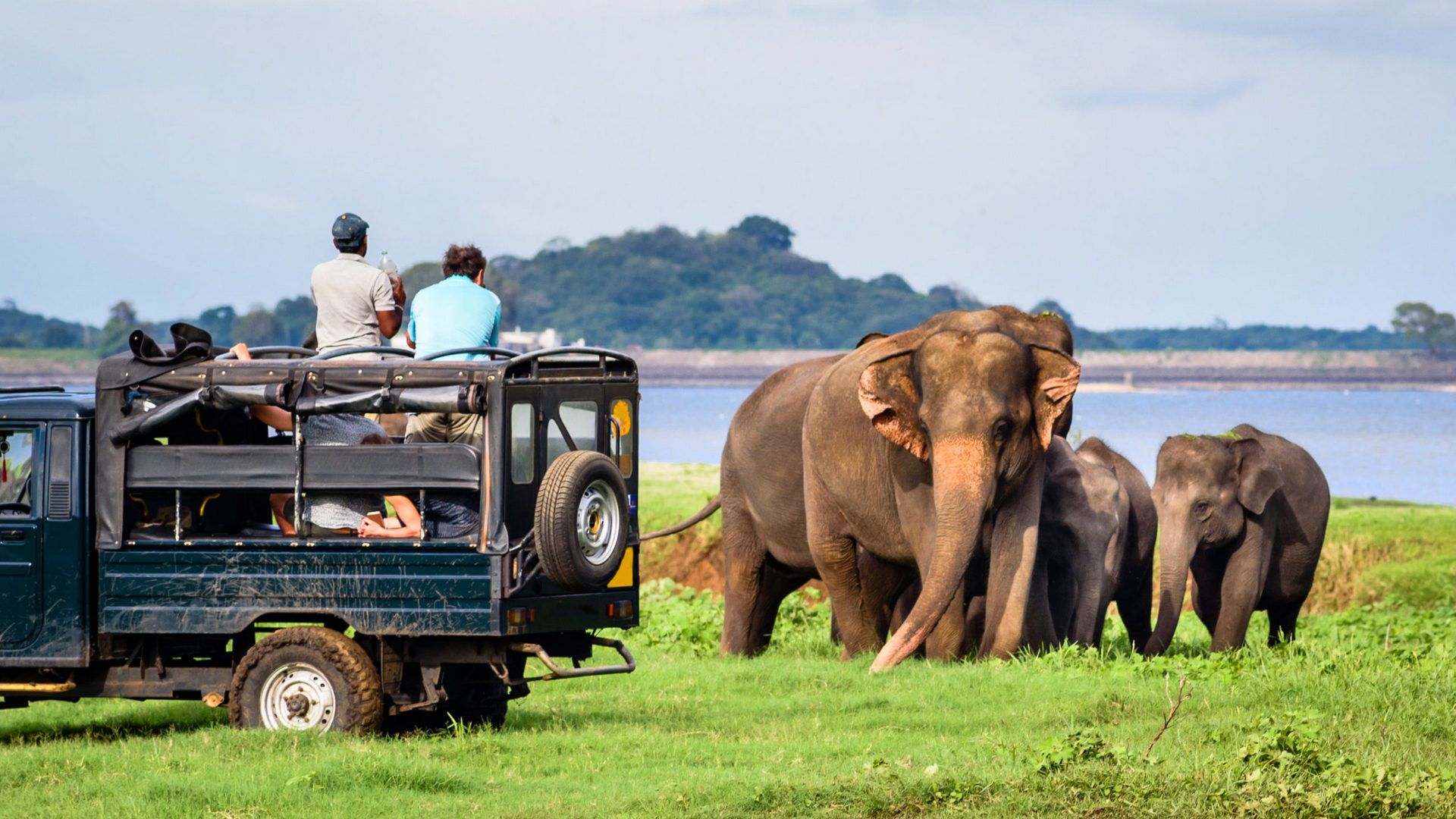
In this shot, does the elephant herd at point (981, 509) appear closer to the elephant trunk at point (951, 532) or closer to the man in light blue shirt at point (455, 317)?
the elephant trunk at point (951, 532)

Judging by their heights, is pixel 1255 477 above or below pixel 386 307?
below

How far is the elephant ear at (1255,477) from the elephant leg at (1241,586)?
0.28 m

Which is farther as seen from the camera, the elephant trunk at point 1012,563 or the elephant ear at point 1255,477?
the elephant ear at point 1255,477

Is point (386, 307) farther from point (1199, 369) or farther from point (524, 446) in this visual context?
point (1199, 369)

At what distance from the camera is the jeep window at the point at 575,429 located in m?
11.3

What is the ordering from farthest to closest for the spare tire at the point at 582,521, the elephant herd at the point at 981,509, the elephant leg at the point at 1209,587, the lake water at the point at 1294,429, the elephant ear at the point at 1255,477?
the lake water at the point at 1294,429, the elephant leg at the point at 1209,587, the elephant ear at the point at 1255,477, the elephant herd at the point at 981,509, the spare tire at the point at 582,521

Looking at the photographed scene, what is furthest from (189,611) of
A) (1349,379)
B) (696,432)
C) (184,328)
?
(1349,379)

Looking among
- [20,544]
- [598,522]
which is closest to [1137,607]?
[598,522]

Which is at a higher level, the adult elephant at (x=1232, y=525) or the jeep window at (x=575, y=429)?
the jeep window at (x=575, y=429)

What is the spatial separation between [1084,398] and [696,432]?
86370 mm

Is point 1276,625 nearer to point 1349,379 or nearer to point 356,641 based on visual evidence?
point 356,641

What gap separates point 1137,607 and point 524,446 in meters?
10.0

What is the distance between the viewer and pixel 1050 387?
13.5 m

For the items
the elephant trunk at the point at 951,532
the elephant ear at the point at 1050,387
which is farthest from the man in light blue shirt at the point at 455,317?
the elephant ear at the point at 1050,387
